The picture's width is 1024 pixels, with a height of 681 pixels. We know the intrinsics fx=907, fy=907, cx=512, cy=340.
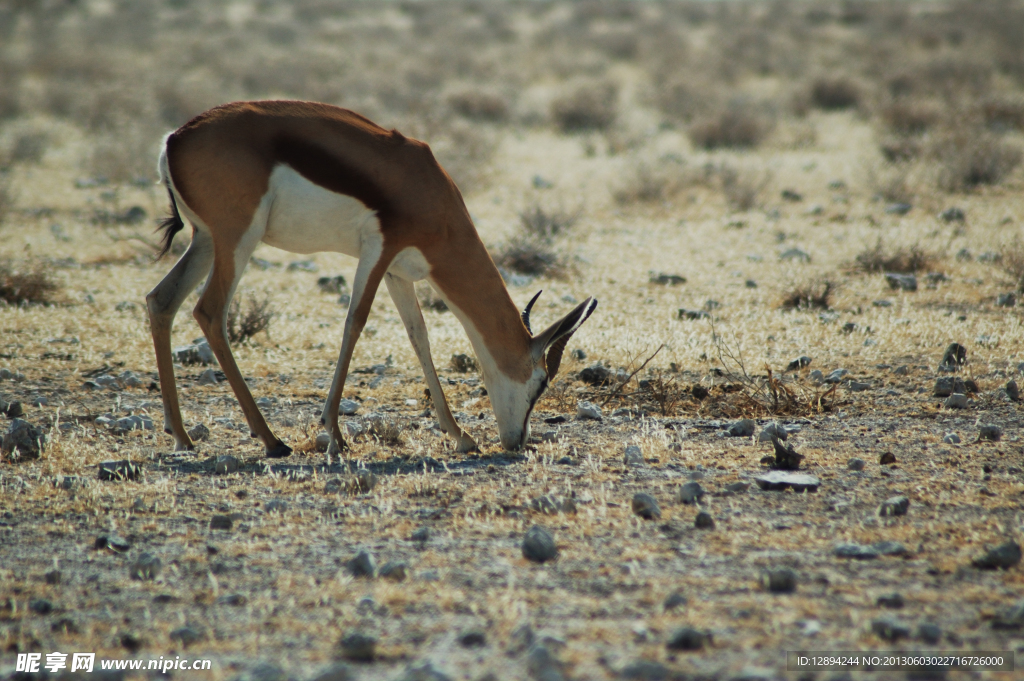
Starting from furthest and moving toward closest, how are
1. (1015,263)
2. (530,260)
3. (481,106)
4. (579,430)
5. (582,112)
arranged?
(481,106) → (582,112) → (530,260) → (1015,263) → (579,430)

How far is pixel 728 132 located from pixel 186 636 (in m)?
17.5

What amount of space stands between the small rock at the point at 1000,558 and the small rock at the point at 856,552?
0.39 metres

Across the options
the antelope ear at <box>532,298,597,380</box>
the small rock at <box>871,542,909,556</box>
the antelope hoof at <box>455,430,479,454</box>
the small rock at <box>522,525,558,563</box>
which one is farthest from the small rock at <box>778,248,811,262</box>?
the small rock at <box>522,525,558,563</box>

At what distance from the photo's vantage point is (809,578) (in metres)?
3.64

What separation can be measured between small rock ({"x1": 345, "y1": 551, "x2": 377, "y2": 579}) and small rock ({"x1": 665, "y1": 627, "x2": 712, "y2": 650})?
50.2 inches

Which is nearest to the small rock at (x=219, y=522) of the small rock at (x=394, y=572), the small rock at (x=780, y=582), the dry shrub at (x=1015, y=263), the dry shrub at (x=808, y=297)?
the small rock at (x=394, y=572)

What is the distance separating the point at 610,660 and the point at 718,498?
5.95 feet

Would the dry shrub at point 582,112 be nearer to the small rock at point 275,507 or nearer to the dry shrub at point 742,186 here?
the dry shrub at point 742,186

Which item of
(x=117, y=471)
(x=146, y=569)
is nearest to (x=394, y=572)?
(x=146, y=569)

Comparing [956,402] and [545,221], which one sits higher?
[545,221]

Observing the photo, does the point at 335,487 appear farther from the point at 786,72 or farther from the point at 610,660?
the point at 786,72

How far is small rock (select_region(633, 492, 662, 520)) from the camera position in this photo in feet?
14.3

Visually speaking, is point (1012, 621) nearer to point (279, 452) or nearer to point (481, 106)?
point (279, 452)

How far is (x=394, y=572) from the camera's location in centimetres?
368
